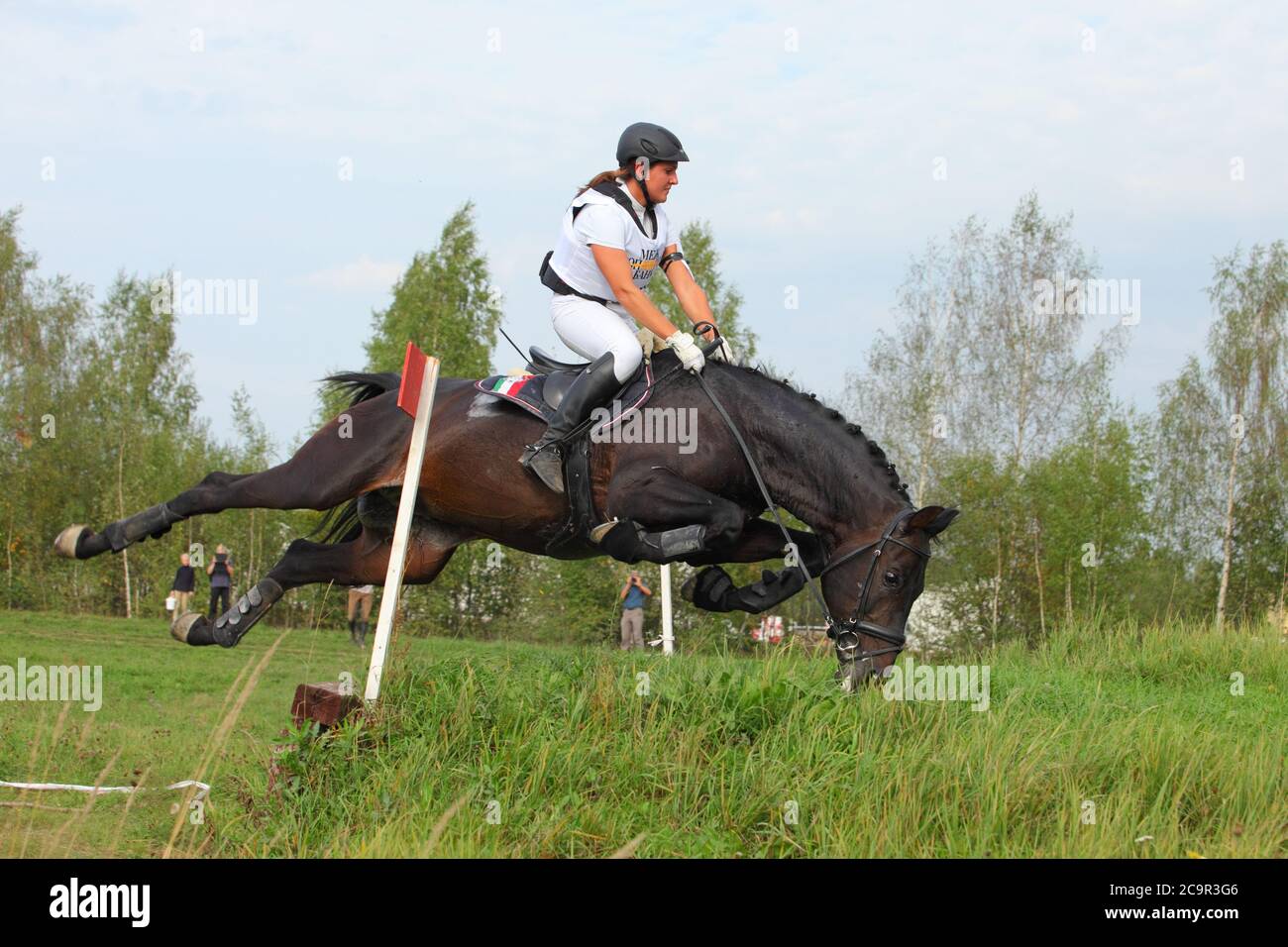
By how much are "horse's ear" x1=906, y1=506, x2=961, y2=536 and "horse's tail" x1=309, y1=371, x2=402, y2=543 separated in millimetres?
3009

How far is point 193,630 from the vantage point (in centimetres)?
662

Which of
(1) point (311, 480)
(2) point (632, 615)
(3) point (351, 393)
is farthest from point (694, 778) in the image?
(2) point (632, 615)

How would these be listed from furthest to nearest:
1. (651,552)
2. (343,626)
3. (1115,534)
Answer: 1. (343,626)
2. (1115,534)
3. (651,552)

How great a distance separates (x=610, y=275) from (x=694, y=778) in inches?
105

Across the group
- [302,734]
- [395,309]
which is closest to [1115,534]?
[395,309]

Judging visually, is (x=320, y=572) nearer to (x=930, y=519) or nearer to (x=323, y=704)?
(x=323, y=704)

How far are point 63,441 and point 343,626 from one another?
35.0 feet

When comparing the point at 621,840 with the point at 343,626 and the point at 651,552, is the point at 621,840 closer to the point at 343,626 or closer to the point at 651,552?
the point at 651,552

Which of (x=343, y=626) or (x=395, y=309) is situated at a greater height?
(x=395, y=309)

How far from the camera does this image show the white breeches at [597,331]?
6156 mm

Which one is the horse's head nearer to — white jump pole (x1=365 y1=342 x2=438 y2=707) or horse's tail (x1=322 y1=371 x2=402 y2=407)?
white jump pole (x1=365 y1=342 x2=438 y2=707)

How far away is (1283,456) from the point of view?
2675 centimetres
